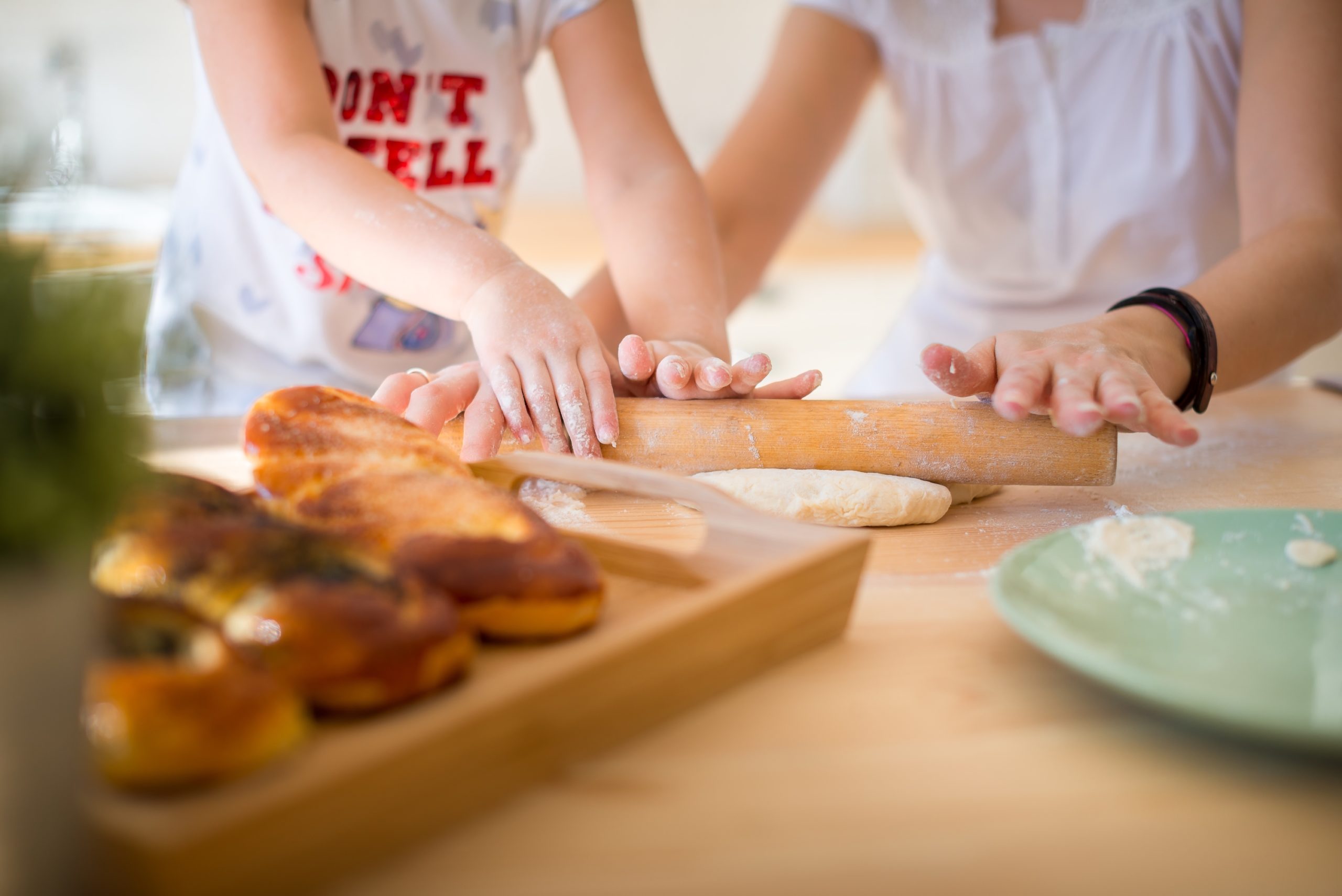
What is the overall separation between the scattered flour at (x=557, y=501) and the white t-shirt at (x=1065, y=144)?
98cm

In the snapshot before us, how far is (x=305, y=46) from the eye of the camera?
1.16 meters

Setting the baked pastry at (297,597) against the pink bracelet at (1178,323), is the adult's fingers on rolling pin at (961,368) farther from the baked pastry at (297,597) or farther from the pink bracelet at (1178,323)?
the baked pastry at (297,597)

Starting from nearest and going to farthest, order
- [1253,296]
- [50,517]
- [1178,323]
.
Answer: [50,517] < [1178,323] < [1253,296]

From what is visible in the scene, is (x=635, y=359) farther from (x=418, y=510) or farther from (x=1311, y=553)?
(x=1311, y=553)

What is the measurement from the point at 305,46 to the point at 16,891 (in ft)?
3.49

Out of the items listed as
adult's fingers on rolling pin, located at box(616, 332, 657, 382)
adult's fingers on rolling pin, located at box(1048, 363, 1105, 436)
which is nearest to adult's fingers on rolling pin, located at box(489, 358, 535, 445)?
adult's fingers on rolling pin, located at box(616, 332, 657, 382)

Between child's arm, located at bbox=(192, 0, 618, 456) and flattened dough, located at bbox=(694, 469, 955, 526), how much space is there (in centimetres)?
17

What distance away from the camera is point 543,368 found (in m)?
0.99

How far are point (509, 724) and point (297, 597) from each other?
4.1 inches

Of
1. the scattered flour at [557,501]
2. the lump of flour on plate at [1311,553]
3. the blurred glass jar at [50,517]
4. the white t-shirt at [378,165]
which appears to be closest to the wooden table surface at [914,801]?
the blurred glass jar at [50,517]

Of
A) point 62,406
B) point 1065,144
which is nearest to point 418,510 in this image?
point 62,406

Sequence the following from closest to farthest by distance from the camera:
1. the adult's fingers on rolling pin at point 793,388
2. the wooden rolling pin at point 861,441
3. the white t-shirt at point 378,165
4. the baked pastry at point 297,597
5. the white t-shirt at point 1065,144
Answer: the baked pastry at point 297,597 < the wooden rolling pin at point 861,441 < the adult's fingers on rolling pin at point 793,388 < the white t-shirt at point 378,165 < the white t-shirt at point 1065,144

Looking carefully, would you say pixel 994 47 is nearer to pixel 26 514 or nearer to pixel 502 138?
pixel 502 138

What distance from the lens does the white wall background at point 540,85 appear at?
3125 millimetres
